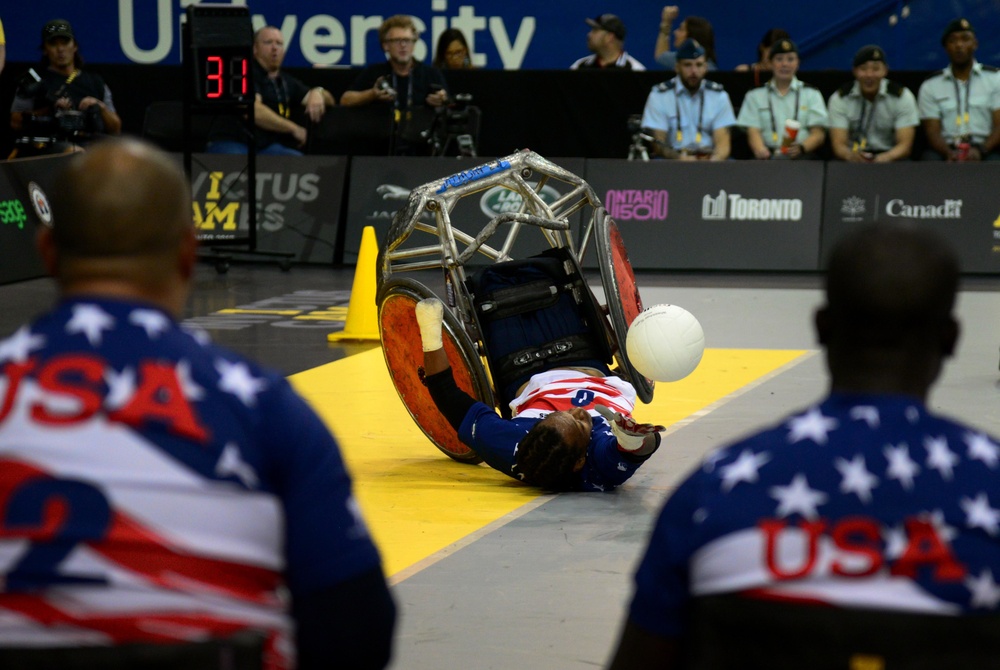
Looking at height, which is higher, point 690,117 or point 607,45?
point 607,45

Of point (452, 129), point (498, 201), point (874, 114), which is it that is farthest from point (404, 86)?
point (874, 114)

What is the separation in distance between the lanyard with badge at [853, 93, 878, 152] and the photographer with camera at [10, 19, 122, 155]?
8337 mm

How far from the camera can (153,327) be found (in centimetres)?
219

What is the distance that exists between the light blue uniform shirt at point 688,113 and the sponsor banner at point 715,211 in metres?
0.46

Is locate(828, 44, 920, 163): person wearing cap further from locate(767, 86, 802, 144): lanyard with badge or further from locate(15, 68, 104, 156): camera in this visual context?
locate(15, 68, 104, 156): camera

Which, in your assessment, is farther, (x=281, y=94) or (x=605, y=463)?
(x=281, y=94)

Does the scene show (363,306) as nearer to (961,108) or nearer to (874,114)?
(874,114)

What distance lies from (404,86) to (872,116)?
5204 millimetres

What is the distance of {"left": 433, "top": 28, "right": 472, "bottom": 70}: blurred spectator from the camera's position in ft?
56.1

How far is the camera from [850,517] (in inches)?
83.6

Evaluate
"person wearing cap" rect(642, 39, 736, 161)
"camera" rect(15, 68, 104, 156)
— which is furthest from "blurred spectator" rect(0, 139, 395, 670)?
"camera" rect(15, 68, 104, 156)

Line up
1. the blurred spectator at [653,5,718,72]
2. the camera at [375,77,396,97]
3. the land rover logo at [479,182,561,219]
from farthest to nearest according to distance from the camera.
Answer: the blurred spectator at [653,5,718,72], the camera at [375,77,396,97], the land rover logo at [479,182,561,219]

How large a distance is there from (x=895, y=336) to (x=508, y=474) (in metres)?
4.67

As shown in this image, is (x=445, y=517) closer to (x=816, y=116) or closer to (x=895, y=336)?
(x=895, y=336)
